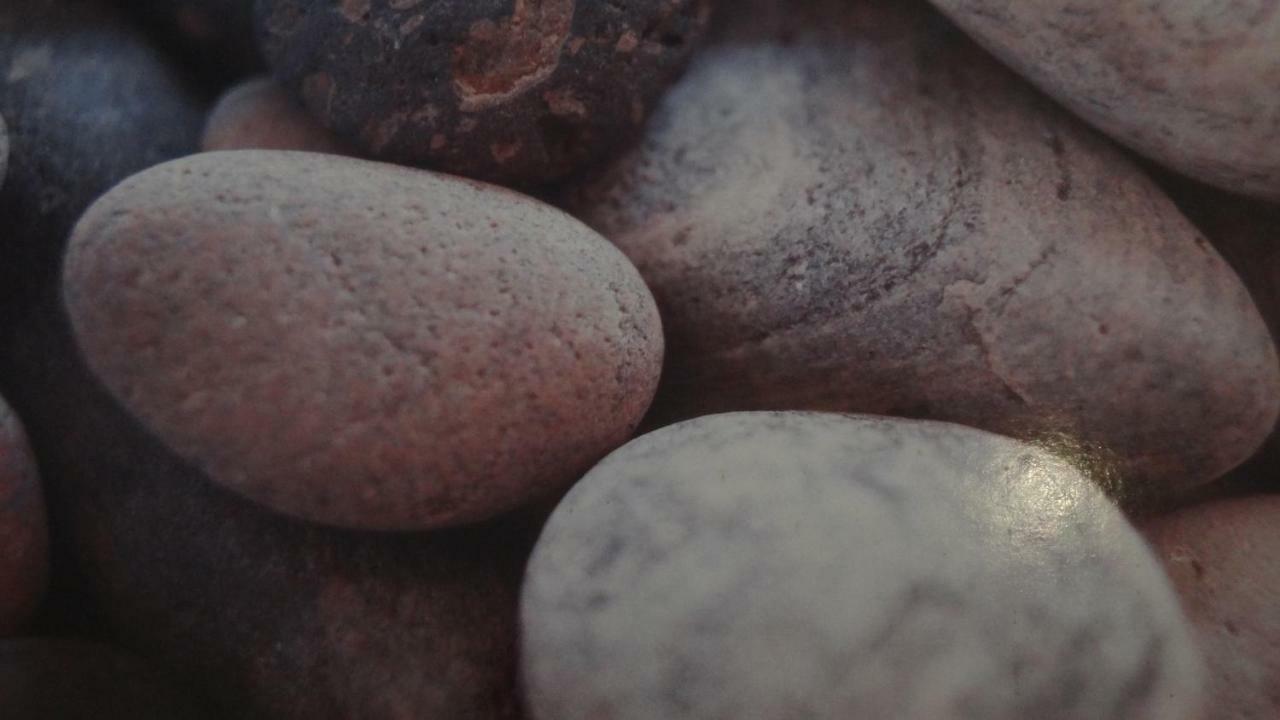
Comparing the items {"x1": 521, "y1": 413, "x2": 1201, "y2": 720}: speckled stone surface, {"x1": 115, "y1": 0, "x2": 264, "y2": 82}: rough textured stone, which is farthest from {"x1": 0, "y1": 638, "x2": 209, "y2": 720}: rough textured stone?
{"x1": 115, "y1": 0, "x2": 264, "y2": 82}: rough textured stone

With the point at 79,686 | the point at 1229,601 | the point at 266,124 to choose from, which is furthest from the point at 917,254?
the point at 79,686

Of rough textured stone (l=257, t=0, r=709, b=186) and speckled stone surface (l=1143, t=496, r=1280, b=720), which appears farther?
rough textured stone (l=257, t=0, r=709, b=186)

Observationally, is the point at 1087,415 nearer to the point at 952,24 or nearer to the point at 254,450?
the point at 952,24

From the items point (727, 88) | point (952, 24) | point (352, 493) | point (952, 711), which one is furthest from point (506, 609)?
point (952, 24)

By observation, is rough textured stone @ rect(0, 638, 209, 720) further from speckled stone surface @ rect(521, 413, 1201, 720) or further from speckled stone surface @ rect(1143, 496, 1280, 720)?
speckled stone surface @ rect(1143, 496, 1280, 720)

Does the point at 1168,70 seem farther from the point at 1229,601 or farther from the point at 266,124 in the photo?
the point at 266,124

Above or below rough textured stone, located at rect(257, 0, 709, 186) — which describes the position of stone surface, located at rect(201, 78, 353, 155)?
below

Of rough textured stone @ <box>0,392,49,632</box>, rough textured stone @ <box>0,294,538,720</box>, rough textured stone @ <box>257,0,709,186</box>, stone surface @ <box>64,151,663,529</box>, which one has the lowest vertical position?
rough textured stone @ <box>0,294,538,720</box>
